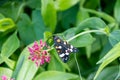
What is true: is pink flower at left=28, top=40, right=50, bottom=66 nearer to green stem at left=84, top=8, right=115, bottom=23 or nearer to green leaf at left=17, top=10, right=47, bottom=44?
green leaf at left=17, top=10, right=47, bottom=44

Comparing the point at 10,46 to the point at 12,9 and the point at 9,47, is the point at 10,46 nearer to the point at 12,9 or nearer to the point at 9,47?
the point at 9,47

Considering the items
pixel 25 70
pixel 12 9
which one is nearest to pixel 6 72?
pixel 25 70

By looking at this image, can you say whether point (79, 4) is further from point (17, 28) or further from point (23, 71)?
point (23, 71)

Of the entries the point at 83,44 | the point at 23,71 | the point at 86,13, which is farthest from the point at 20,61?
the point at 86,13

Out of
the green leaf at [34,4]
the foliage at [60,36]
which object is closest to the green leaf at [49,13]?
the foliage at [60,36]

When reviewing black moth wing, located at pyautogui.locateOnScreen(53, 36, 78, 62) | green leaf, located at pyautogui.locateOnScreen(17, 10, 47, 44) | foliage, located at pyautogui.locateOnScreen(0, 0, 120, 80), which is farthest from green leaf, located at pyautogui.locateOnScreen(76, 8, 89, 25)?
black moth wing, located at pyautogui.locateOnScreen(53, 36, 78, 62)

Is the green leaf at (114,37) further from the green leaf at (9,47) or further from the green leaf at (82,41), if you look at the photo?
the green leaf at (9,47)

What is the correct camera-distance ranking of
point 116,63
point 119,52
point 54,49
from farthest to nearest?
point 116,63, point 54,49, point 119,52
